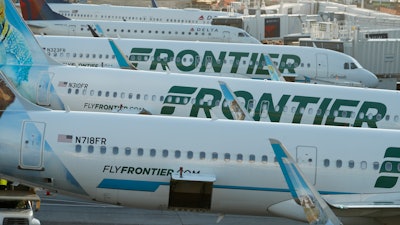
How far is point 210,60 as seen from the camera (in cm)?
5294

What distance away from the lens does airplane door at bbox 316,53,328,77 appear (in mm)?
53931

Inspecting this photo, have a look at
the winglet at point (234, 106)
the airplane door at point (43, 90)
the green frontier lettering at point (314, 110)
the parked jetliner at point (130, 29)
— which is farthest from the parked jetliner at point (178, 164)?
the parked jetliner at point (130, 29)

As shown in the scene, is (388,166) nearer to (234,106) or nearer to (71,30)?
(234,106)

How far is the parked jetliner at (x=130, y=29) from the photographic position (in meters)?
69.9

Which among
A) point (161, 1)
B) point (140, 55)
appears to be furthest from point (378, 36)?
point (161, 1)

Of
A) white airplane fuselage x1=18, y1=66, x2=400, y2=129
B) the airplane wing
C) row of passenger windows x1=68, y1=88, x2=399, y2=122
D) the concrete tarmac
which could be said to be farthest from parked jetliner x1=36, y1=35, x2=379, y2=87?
the airplane wing

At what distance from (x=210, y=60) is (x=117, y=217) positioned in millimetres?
21244

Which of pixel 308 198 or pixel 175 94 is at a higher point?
pixel 308 198

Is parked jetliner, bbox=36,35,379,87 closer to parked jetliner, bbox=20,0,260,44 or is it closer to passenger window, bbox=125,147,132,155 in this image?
parked jetliner, bbox=20,0,260,44

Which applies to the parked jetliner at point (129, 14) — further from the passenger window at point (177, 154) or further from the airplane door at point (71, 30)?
the passenger window at point (177, 154)

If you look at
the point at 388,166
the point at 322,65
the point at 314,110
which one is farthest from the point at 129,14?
the point at 388,166

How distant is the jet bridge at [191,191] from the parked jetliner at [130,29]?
43.5 m

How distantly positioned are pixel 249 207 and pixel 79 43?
83.8 ft

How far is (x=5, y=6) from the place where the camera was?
132 feet
